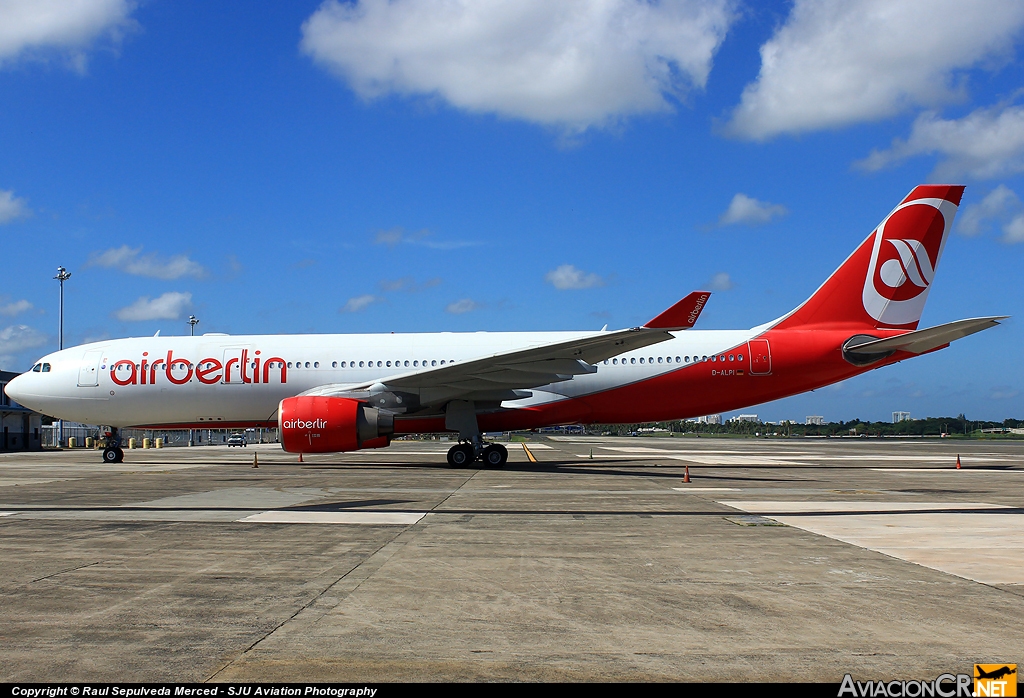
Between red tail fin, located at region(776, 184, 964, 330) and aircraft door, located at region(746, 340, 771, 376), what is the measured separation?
83 centimetres

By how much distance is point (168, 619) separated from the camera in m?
4.71

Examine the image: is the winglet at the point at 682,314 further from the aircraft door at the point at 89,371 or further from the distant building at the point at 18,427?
the distant building at the point at 18,427

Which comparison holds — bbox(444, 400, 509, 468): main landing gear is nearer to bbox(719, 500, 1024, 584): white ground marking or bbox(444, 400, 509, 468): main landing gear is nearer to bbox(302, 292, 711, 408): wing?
bbox(302, 292, 711, 408): wing

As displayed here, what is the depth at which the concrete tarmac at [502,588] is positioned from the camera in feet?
12.8

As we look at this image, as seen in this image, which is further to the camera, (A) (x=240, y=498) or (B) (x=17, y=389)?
(B) (x=17, y=389)

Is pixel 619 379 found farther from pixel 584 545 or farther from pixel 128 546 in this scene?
pixel 128 546

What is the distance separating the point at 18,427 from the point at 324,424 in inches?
Answer: 1269

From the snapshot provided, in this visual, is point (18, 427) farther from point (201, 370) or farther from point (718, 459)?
point (718, 459)

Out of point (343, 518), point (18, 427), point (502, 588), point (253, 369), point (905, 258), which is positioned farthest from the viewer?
point (18, 427)

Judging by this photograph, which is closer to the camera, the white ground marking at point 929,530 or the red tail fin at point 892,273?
the white ground marking at point 929,530

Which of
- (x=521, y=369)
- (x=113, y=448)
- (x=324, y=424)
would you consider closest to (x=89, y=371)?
(x=113, y=448)

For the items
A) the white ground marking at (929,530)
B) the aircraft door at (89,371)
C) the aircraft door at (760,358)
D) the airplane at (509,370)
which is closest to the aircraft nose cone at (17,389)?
the airplane at (509,370)

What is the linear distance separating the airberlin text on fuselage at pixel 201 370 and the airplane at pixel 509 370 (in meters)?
0.04

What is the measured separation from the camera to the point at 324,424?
57.1 feet
